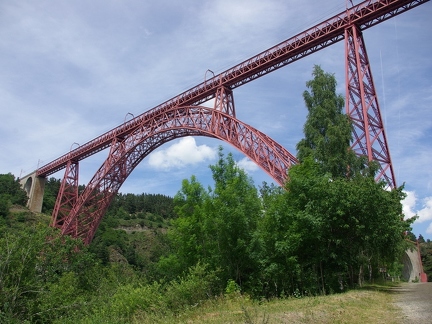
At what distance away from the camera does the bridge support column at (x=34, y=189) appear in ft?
141

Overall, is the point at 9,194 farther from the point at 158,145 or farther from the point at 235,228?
the point at 235,228

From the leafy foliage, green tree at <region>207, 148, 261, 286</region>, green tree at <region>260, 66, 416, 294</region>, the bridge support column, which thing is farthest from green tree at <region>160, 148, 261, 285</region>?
the leafy foliage

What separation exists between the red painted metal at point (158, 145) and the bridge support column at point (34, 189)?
38.0ft

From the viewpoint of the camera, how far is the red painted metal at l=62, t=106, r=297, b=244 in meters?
19.6

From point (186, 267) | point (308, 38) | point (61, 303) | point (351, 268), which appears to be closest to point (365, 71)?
point (308, 38)

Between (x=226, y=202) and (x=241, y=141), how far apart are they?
6.42 meters

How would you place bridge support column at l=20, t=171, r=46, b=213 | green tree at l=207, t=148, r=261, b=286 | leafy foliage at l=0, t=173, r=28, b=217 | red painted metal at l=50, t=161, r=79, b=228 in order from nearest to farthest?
green tree at l=207, t=148, r=261, b=286
red painted metal at l=50, t=161, r=79, b=228
bridge support column at l=20, t=171, r=46, b=213
leafy foliage at l=0, t=173, r=28, b=217

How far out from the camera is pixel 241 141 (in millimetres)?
20953

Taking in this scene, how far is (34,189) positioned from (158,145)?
72.9 feet

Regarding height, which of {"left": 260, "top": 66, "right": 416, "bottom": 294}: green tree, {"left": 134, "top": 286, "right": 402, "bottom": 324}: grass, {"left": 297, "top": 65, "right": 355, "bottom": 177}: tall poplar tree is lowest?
{"left": 134, "top": 286, "right": 402, "bottom": 324}: grass

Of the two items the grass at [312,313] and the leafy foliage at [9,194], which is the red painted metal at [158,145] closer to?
the grass at [312,313]

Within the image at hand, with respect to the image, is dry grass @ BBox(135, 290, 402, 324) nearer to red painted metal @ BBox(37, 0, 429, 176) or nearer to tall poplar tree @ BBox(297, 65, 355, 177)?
tall poplar tree @ BBox(297, 65, 355, 177)

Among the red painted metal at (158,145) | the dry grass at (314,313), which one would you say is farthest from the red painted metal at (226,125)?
the dry grass at (314,313)

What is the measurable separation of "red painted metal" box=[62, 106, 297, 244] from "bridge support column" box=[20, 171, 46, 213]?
11.6 meters
